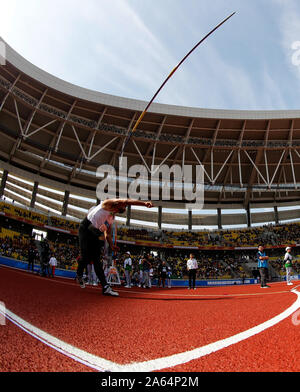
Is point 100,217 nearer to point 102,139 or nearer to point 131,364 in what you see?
point 131,364

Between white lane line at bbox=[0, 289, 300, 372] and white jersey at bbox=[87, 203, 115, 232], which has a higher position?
white jersey at bbox=[87, 203, 115, 232]


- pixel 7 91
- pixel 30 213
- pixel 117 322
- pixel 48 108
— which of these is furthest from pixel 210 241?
pixel 117 322

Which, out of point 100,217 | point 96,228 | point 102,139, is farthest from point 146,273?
point 102,139

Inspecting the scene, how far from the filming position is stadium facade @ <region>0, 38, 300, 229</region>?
2511 centimetres

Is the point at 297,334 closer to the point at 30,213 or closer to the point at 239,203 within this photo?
the point at 30,213

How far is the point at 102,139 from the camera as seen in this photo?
1179 inches

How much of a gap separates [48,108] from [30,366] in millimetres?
27292

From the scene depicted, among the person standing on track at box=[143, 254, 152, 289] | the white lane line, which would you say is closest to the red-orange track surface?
the white lane line

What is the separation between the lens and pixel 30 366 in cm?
133

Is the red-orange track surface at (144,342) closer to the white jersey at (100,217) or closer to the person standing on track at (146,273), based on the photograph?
the white jersey at (100,217)

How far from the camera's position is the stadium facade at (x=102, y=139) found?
25.1 m

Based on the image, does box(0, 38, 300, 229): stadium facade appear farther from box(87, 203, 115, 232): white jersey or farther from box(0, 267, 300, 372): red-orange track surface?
box(0, 267, 300, 372): red-orange track surface

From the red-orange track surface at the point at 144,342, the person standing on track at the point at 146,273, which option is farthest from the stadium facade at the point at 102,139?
the red-orange track surface at the point at 144,342

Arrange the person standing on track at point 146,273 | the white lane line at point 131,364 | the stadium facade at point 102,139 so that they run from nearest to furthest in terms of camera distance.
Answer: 1. the white lane line at point 131,364
2. the person standing on track at point 146,273
3. the stadium facade at point 102,139
